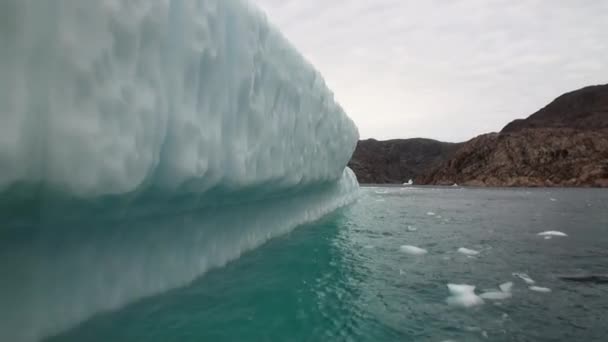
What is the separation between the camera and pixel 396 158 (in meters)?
110

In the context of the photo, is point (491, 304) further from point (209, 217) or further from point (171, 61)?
point (171, 61)

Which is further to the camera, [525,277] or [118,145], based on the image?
[525,277]

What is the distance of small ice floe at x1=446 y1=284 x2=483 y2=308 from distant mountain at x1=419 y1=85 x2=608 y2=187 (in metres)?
46.2

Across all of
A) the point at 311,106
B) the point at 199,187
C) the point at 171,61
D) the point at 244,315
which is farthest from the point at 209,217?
the point at 311,106

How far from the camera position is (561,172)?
137 ft

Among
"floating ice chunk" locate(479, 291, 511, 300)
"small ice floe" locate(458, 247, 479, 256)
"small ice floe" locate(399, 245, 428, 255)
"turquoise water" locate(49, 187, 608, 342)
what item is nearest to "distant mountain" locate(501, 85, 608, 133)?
"small ice floe" locate(458, 247, 479, 256)

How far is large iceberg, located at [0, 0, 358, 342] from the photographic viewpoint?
151cm

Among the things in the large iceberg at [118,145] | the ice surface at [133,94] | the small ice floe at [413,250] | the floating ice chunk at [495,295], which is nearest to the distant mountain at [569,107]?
the small ice floe at [413,250]

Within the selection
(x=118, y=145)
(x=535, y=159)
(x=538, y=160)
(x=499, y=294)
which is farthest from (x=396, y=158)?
(x=118, y=145)

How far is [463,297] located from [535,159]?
168ft

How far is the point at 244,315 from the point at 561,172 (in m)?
50.7

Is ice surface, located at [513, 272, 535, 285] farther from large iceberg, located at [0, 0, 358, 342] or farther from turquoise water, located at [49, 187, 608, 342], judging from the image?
large iceberg, located at [0, 0, 358, 342]

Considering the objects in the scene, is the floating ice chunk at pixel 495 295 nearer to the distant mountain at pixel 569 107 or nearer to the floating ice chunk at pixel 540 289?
the floating ice chunk at pixel 540 289

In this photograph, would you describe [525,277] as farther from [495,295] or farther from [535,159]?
[535,159]
